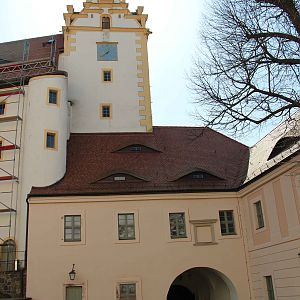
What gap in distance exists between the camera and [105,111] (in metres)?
23.2

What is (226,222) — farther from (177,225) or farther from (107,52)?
(107,52)

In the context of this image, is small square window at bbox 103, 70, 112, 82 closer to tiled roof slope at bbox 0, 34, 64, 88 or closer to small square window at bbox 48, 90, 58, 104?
tiled roof slope at bbox 0, 34, 64, 88

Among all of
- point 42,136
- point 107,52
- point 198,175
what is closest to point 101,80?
point 107,52

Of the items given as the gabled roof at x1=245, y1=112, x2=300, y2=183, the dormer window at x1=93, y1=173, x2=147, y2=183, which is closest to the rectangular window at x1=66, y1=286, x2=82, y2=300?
the dormer window at x1=93, y1=173, x2=147, y2=183

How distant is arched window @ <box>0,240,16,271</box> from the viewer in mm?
17844


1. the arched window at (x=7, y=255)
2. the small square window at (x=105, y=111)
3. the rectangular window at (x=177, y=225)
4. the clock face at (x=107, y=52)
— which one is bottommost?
the arched window at (x=7, y=255)

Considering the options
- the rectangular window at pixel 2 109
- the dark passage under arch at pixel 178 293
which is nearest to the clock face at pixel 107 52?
the rectangular window at pixel 2 109

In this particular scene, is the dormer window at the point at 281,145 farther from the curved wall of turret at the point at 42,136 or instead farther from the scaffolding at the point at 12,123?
the scaffolding at the point at 12,123

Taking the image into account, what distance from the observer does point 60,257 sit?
16922mm

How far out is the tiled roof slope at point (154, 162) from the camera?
18.2 m

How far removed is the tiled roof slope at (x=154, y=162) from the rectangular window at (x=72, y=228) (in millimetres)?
991

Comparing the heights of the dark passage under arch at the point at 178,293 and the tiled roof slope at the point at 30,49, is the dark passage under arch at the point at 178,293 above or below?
below

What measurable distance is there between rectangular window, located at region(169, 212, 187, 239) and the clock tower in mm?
6227

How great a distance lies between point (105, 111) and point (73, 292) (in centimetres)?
961
